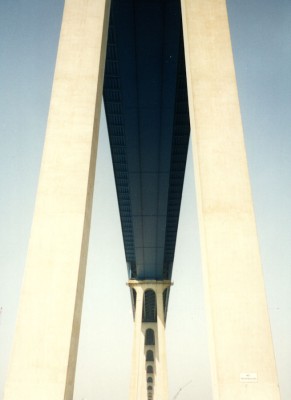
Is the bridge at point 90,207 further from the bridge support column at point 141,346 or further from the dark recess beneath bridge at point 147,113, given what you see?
the bridge support column at point 141,346

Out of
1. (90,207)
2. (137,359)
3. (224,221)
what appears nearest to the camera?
(224,221)

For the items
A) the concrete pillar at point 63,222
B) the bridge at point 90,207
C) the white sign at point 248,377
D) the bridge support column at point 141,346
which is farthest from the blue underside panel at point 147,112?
the white sign at point 248,377

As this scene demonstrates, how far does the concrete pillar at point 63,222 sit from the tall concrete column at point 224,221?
8.03 feet

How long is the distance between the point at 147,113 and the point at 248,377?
43.5 feet

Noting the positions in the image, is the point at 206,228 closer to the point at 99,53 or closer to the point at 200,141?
the point at 200,141

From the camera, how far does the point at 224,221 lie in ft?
22.4

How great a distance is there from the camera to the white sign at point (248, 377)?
5656 millimetres

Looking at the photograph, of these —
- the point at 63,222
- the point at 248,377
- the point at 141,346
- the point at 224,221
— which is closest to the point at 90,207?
the point at 63,222

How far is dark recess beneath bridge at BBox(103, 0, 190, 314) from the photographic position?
12414 mm

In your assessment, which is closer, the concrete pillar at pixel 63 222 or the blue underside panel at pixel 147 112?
the concrete pillar at pixel 63 222

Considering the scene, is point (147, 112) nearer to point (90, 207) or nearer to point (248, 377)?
point (90, 207)

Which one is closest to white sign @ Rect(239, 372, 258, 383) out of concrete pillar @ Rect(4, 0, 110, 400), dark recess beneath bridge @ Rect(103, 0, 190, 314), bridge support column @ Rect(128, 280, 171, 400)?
concrete pillar @ Rect(4, 0, 110, 400)

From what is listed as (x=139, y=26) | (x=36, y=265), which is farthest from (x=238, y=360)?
(x=139, y=26)

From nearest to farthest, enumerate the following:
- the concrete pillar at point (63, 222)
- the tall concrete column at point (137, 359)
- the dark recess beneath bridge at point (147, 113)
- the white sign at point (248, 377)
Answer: the white sign at point (248, 377) → the concrete pillar at point (63, 222) → the dark recess beneath bridge at point (147, 113) → the tall concrete column at point (137, 359)
